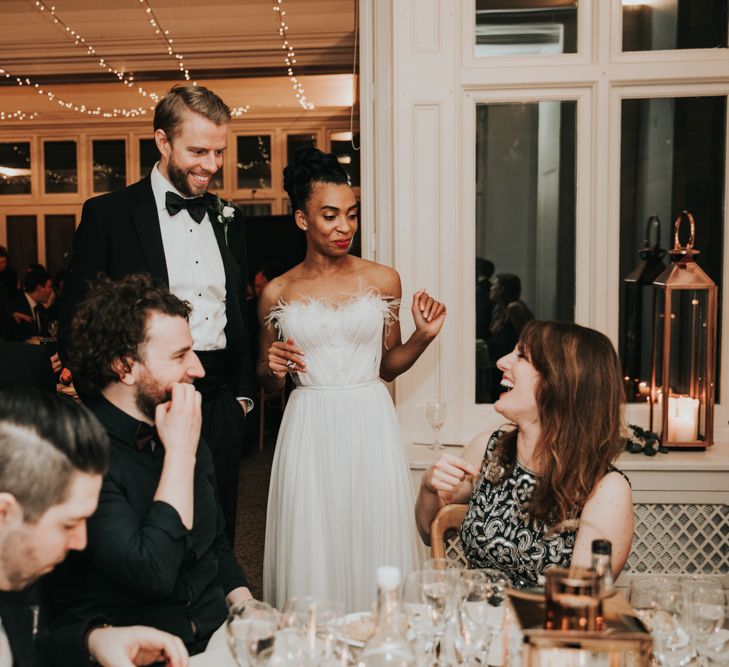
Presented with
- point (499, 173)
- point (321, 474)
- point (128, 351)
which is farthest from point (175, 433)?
point (499, 173)

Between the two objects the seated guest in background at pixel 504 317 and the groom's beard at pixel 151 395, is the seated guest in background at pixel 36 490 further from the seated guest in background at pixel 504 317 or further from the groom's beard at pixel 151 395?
the seated guest in background at pixel 504 317

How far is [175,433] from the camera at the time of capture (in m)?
1.73

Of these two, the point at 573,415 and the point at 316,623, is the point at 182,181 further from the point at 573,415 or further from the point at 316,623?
the point at 316,623

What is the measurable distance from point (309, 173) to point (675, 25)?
163cm

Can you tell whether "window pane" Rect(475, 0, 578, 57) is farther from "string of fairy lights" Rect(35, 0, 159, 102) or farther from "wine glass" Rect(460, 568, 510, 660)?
"string of fairy lights" Rect(35, 0, 159, 102)

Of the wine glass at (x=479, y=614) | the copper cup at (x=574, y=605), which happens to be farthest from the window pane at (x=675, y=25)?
the copper cup at (x=574, y=605)

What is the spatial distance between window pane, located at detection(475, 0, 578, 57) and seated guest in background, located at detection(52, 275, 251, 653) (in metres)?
2.04

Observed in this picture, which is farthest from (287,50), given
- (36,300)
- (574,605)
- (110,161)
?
(574,605)

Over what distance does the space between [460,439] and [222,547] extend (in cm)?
156

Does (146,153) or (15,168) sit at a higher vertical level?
(146,153)

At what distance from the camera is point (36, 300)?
26.2 ft

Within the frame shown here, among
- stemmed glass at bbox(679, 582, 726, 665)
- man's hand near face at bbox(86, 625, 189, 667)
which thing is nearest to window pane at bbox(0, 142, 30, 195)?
man's hand near face at bbox(86, 625, 189, 667)

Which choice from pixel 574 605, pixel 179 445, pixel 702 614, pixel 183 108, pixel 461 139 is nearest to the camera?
pixel 574 605

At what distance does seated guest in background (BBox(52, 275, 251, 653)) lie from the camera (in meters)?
1.65
